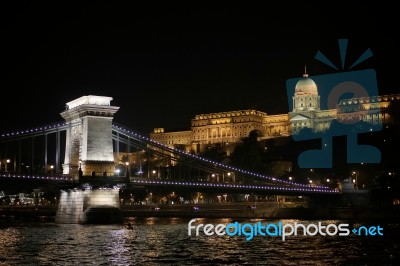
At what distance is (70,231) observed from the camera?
50.8 m

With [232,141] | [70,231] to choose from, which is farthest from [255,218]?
[232,141]

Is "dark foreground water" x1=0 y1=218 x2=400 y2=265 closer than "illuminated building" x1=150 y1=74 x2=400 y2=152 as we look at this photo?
Yes

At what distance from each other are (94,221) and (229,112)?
131 meters

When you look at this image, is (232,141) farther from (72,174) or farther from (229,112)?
(72,174)

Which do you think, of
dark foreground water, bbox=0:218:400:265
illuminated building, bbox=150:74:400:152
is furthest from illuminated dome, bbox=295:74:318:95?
dark foreground water, bbox=0:218:400:265

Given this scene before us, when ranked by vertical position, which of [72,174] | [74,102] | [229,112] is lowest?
[72,174]

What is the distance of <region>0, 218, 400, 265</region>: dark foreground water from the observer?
33844 millimetres

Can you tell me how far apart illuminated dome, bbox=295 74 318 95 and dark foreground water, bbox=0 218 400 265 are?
132225 mm

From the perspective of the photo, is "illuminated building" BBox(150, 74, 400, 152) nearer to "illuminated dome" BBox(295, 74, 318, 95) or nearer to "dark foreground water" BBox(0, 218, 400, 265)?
"illuminated dome" BBox(295, 74, 318, 95)

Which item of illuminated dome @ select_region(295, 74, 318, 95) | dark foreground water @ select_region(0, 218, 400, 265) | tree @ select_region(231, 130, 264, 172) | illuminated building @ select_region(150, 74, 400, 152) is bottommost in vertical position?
dark foreground water @ select_region(0, 218, 400, 265)

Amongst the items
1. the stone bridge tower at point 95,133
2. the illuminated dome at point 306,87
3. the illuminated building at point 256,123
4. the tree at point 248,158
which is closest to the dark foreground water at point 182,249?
the stone bridge tower at point 95,133

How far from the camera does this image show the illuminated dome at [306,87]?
182m

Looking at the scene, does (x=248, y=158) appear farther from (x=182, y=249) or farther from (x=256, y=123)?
(x=182, y=249)

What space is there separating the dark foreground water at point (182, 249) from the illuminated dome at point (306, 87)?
132 metres
